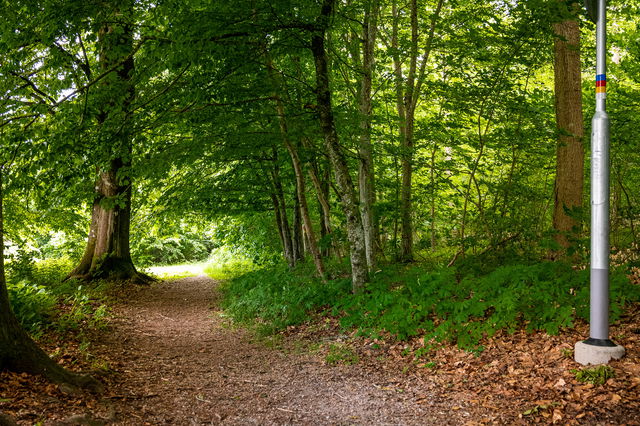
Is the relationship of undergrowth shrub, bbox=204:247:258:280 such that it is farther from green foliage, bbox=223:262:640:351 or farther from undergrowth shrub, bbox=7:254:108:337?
green foliage, bbox=223:262:640:351

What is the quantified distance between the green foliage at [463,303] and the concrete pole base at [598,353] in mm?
555

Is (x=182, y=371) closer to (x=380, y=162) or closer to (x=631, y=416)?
(x=631, y=416)

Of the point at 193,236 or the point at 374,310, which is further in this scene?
the point at 193,236

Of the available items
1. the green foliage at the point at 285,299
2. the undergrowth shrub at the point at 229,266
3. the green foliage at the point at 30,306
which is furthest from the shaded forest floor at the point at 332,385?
the undergrowth shrub at the point at 229,266

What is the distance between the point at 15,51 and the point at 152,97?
194 cm

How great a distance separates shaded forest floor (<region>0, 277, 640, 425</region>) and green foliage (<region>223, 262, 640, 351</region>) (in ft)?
0.75

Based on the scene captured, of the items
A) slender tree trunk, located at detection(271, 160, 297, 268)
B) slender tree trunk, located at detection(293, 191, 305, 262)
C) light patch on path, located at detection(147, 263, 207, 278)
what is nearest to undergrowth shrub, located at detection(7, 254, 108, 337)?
slender tree trunk, located at detection(271, 160, 297, 268)

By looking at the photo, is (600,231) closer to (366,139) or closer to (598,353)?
(598,353)

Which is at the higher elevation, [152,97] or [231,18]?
[231,18]

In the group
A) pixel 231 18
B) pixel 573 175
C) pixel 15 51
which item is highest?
pixel 231 18

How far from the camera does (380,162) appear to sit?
1232 cm

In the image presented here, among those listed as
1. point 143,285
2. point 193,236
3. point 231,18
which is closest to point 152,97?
point 231,18

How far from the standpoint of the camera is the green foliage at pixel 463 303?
5363 mm

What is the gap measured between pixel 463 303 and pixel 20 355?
16.7 feet
